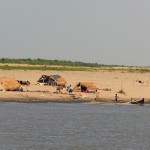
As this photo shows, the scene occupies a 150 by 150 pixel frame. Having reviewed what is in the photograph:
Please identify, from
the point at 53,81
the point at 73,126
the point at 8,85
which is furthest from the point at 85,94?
the point at 73,126

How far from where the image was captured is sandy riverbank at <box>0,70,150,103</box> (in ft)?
154

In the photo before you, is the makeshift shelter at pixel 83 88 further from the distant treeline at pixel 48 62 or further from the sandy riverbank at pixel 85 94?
the distant treeline at pixel 48 62

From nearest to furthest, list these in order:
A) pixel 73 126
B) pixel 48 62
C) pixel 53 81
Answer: pixel 73 126, pixel 53 81, pixel 48 62

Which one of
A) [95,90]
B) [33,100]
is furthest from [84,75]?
[33,100]

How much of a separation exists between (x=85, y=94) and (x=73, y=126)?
15750mm

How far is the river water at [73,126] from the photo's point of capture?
2788cm

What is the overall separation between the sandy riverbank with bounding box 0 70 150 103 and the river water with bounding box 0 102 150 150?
4.38ft

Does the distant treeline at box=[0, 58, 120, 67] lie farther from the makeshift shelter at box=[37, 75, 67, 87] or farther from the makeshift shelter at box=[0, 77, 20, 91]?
the makeshift shelter at box=[0, 77, 20, 91]

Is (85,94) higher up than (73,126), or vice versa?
(85,94)

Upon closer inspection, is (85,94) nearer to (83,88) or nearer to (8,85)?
(83,88)

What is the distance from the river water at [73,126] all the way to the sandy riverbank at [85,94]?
133 centimetres

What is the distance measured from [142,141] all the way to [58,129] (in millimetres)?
4601

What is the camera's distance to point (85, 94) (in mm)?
49812

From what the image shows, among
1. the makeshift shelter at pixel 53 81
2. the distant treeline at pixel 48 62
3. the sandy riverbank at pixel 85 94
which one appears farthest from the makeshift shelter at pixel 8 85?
the distant treeline at pixel 48 62
